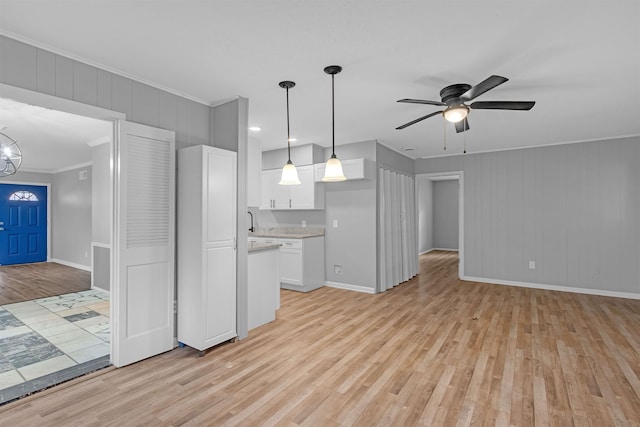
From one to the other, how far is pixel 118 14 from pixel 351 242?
4.25 metres

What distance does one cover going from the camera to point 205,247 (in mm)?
2963

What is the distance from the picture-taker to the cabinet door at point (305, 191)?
5566mm

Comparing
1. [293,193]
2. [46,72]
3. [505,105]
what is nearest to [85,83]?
[46,72]

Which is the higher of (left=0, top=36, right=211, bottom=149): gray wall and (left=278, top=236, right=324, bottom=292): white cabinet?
(left=0, top=36, right=211, bottom=149): gray wall

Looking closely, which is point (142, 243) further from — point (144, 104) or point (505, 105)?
point (505, 105)

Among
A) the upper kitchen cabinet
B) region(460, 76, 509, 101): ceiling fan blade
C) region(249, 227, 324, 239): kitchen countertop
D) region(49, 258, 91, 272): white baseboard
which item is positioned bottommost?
region(49, 258, 91, 272): white baseboard

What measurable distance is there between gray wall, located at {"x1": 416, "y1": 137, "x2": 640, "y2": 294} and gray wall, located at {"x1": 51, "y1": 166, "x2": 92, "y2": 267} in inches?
313

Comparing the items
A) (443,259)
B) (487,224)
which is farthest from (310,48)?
(443,259)

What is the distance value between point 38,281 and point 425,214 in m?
9.89

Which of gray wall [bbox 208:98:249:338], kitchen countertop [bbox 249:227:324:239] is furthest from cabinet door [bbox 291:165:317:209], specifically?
gray wall [bbox 208:98:249:338]

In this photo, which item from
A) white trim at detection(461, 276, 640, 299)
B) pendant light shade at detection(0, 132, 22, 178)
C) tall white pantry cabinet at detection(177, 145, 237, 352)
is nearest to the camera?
tall white pantry cabinet at detection(177, 145, 237, 352)

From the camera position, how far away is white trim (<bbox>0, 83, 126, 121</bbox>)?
7.13 feet

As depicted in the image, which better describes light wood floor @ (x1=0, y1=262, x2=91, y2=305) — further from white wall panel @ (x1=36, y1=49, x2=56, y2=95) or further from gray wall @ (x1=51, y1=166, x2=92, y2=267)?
white wall panel @ (x1=36, y1=49, x2=56, y2=95)

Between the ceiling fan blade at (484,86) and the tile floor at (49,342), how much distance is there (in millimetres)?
3849
